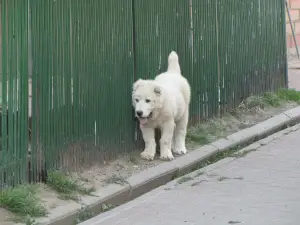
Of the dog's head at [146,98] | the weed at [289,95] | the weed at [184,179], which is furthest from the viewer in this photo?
the weed at [289,95]

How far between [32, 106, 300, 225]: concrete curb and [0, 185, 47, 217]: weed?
0.38 feet

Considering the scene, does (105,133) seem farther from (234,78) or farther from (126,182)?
(234,78)

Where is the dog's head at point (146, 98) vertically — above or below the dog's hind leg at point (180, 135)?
above

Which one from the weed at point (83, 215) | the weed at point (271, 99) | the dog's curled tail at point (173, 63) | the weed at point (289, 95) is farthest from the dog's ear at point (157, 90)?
the weed at point (289, 95)

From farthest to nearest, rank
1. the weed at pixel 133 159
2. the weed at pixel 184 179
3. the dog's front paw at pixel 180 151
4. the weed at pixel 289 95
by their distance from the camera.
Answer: the weed at pixel 289 95, the dog's front paw at pixel 180 151, the weed at pixel 133 159, the weed at pixel 184 179

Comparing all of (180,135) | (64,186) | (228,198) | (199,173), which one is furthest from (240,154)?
(64,186)

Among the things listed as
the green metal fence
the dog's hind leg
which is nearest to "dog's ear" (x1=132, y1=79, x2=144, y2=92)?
the green metal fence

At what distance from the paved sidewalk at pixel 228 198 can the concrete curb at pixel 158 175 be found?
12 centimetres

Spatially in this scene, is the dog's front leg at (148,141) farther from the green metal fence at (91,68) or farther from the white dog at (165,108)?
the green metal fence at (91,68)

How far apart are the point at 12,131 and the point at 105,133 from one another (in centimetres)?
159

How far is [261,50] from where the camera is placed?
449 inches

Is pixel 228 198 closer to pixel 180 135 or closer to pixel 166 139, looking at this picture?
pixel 166 139

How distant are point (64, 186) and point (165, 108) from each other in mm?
1891

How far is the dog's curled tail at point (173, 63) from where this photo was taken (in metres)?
8.40
